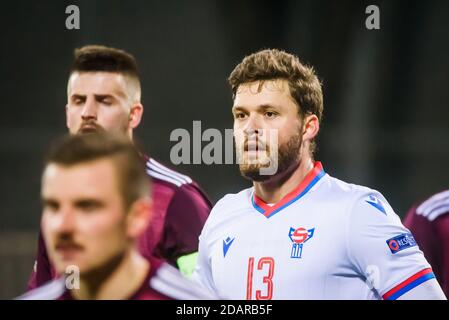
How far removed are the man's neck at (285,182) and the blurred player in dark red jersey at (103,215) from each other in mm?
990

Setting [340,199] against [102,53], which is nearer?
[340,199]

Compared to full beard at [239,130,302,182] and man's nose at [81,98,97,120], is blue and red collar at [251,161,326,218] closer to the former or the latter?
full beard at [239,130,302,182]

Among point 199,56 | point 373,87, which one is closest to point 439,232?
point 373,87

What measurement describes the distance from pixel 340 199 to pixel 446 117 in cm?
421

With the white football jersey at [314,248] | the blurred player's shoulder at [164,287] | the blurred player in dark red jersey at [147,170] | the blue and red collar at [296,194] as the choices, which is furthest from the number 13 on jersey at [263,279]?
the blurred player's shoulder at [164,287]

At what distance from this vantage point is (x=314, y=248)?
290 cm

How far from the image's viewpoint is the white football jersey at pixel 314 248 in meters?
2.78

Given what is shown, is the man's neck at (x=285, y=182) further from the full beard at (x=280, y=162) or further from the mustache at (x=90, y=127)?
the mustache at (x=90, y=127)

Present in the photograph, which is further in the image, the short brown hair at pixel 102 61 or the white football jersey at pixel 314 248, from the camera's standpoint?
the short brown hair at pixel 102 61

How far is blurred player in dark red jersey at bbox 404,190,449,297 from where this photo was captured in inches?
135

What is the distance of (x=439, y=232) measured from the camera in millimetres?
3455

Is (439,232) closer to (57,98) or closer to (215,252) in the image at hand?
(215,252)

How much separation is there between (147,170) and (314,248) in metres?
0.91

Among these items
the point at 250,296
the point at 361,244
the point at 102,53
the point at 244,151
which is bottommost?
the point at 250,296
